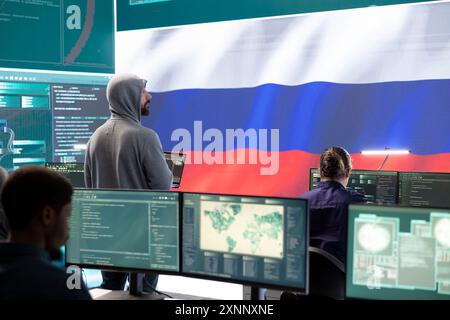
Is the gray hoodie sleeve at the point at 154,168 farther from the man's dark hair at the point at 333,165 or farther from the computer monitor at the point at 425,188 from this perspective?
the computer monitor at the point at 425,188

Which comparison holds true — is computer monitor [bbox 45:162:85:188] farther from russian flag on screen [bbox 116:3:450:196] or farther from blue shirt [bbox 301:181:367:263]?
blue shirt [bbox 301:181:367:263]

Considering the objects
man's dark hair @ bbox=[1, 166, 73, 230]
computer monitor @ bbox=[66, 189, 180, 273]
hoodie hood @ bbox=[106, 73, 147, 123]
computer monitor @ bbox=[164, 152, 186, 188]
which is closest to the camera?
man's dark hair @ bbox=[1, 166, 73, 230]

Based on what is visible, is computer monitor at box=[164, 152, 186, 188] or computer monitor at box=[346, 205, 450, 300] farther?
computer monitor at box=[164, 152, 186, 188]

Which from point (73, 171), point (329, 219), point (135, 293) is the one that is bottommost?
point (135, 293)

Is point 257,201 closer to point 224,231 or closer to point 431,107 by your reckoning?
point 224,231

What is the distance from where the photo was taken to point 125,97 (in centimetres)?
330

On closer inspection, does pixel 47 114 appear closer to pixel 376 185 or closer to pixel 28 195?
pixel 376 185

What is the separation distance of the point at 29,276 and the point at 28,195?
0.24 m

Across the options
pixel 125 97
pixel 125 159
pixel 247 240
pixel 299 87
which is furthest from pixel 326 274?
pixel 299 87

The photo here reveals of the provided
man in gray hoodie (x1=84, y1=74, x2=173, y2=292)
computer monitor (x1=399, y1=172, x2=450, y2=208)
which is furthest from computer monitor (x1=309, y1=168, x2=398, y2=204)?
man in gray hoodie (x1=84, y1=74, x2=173, y2=292)

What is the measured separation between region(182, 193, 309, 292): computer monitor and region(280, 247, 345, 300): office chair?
40cm

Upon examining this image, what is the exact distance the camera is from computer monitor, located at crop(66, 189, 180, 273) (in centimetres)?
223
